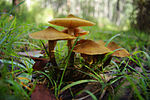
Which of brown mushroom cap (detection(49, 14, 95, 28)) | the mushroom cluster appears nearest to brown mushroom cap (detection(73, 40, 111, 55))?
the mushroom cluster

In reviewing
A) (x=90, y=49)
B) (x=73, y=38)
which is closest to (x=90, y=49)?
(x=90, y=49)

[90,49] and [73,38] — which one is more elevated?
[73,38]

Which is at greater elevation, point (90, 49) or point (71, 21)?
point (71, 21)

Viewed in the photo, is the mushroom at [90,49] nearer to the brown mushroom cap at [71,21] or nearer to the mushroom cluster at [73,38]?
Answer: the mushroom cluster at [73,38]

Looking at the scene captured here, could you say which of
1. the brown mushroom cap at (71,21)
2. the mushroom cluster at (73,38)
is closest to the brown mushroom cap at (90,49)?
the mushroom cluster at (73,38)

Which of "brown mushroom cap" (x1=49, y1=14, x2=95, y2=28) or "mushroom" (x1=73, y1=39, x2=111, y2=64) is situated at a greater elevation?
"brown mushroom cap" (x1=49, y1=14, x2=95, y2=28)

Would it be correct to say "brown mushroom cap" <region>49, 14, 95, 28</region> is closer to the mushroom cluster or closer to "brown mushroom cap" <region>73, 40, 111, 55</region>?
the mushroom cluster

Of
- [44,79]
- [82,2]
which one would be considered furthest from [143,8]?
[82,2]

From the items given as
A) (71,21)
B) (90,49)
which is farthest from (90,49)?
(71,21)

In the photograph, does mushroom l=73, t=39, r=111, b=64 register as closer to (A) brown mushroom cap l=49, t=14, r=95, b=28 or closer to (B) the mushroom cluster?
(B) the mushroom cluster

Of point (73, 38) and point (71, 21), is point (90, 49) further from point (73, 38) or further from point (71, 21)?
point (71, 21)

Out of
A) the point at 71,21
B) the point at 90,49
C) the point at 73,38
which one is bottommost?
the point at 90,49

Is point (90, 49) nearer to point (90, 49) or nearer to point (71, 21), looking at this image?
point (90, 49)
